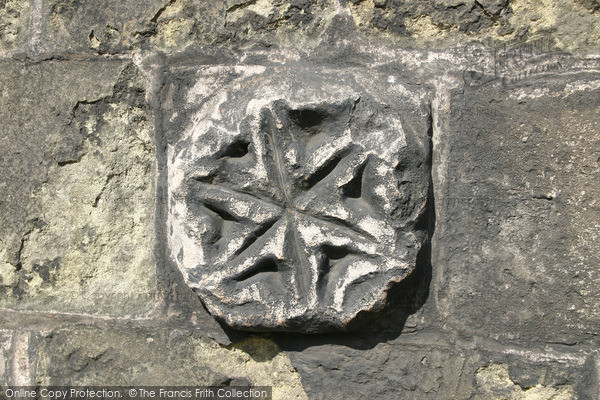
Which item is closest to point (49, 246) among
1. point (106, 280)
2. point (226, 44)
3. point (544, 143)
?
point (106, 280)

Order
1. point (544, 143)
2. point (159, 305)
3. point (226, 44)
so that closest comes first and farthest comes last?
1. point (544, 143)
2. point (226, 44)
3. point (159, 305)

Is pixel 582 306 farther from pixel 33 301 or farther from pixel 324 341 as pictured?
pixel 33 301

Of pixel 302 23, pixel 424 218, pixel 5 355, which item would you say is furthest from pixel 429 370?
pixel 5 355

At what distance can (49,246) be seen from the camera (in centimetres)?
124

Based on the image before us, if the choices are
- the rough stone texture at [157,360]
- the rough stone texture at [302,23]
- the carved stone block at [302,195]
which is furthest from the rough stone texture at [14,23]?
the rough stone texture at [157,360]

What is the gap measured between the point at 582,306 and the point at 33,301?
1259 mm

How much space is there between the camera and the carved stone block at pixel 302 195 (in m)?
1.00

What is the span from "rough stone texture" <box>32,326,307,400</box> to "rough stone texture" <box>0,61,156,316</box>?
0.23ft

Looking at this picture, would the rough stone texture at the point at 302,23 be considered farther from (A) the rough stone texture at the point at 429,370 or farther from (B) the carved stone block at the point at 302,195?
(A) the rough stone texture at the point at 429,370

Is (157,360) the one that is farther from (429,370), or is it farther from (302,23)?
(302,23)

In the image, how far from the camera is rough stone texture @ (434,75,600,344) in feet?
3.23

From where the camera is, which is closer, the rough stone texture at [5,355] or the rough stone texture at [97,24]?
the rough stone texture at [97,24]

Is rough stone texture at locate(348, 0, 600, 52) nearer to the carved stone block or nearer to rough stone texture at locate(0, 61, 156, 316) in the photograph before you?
the carved stone block

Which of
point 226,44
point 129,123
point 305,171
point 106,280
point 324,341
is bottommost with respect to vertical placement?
point 324,341
